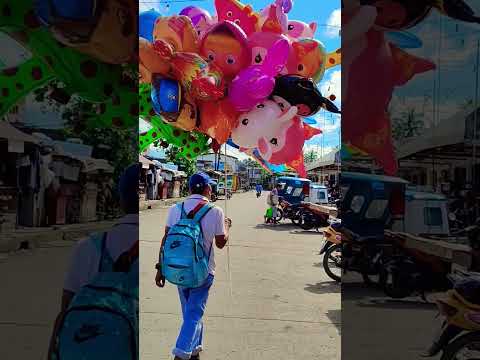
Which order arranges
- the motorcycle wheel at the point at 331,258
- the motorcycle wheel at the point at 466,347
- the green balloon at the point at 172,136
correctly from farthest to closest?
1. the motorcycle wheel at the point at 331,258
2. the green balloon at the point at 172,136
3. the motorcycle wheel at the point at 466,347

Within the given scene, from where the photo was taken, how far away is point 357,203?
62.4 inches

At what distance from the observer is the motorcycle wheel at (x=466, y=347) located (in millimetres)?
1432

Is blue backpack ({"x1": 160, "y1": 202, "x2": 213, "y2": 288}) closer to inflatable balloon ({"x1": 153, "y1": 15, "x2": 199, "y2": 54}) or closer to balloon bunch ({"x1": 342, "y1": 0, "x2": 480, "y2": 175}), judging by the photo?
inflatable balloon ({"x1": 153, "y1": 15, "x2": 199, "y2": 54})

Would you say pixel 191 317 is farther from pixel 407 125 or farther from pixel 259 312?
pixel 407 125

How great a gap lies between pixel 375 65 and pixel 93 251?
3.69 feet

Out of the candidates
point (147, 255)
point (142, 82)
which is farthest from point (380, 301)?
point (147, 255)

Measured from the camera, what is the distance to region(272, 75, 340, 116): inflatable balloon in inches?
135

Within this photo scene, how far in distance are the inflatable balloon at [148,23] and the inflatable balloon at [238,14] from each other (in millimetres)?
464

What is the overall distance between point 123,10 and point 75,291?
37.0 inches

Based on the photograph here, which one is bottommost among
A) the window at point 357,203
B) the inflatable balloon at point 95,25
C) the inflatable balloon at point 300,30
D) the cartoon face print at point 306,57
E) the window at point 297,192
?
the window at point 357,203

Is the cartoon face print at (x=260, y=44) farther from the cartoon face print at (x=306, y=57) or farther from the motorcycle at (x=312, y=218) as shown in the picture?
the motorcycle at (x=312, y=218)

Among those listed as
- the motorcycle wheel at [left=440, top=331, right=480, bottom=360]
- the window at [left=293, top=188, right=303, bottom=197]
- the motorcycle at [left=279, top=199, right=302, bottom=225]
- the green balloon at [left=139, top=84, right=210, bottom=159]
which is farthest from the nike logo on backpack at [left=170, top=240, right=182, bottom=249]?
the window at [left=293, top=188, right=303, bottom=197]

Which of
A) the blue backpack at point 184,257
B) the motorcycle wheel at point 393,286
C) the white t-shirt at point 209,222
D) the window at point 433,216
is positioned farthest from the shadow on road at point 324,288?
the window at point 433,216

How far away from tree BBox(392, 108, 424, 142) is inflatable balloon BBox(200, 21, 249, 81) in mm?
1986
